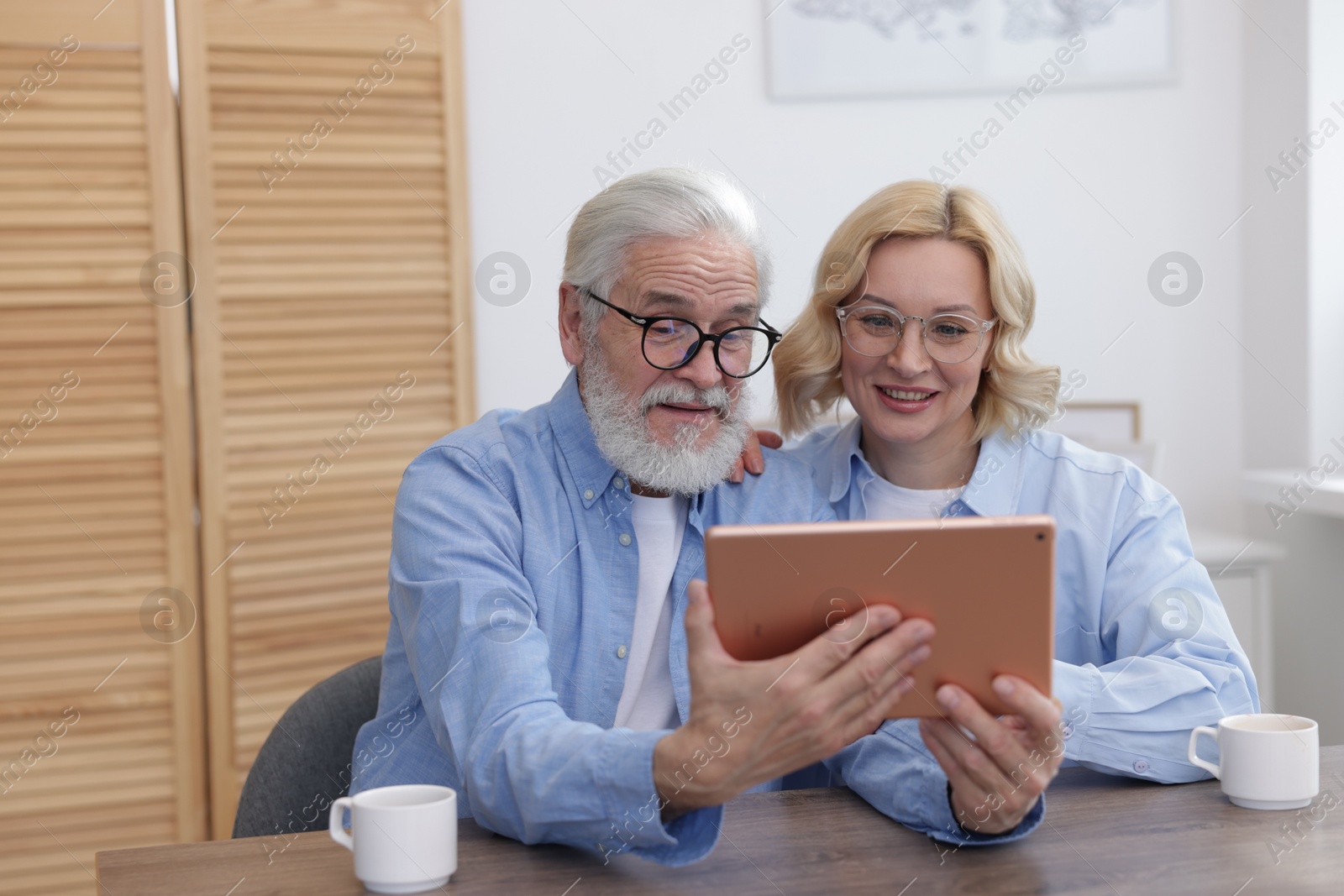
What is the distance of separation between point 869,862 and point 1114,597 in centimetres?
69

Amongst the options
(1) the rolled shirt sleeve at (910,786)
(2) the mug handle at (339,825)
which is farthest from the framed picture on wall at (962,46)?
(2) the mug handle at (339,825)

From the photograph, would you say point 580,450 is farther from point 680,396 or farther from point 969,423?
point 969,423

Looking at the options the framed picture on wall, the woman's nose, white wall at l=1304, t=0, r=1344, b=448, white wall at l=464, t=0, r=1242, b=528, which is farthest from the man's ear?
white wall at l=1304, t=0, r=1344, b=448

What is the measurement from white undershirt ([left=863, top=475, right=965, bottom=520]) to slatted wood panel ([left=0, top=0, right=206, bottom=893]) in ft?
5.38

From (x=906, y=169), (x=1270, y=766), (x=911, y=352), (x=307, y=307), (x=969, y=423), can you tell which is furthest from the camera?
(x=906, y=169)

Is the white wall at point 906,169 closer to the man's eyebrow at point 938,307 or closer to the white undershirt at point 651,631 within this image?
the man's eyebrow at point 938,307

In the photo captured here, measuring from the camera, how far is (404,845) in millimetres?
1037

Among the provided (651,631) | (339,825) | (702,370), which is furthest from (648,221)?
(339,825)

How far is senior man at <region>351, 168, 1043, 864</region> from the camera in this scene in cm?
109

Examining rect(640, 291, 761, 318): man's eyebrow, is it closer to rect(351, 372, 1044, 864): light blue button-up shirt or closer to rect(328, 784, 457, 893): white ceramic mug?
rect(351, 372, 1044, 864): light blue button-up shirt

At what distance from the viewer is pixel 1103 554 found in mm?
1653

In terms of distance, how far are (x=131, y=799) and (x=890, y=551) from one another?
2.26 m

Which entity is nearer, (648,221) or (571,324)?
(648,221)

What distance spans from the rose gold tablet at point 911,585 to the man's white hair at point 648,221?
73 cm
